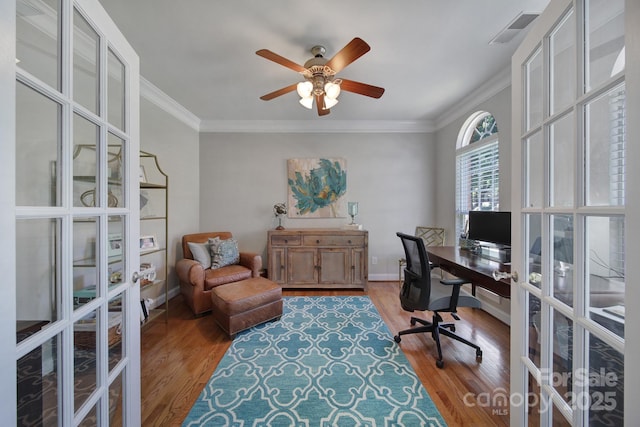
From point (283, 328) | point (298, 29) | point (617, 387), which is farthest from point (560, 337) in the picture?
point (298, 29)

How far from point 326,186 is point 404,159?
1.35 metres

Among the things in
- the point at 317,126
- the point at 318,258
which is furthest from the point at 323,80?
the point at 318,258

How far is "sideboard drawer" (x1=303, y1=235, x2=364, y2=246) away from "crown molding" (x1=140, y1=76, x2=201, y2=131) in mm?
2407

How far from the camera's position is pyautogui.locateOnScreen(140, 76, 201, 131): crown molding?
100 inches

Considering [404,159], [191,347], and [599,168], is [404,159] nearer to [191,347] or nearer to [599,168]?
[599,168]

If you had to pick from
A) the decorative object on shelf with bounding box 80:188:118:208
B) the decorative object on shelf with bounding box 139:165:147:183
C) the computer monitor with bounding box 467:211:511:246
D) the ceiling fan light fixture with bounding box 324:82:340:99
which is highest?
the ceiling fan light fixture with bounding box 324:82:340:99

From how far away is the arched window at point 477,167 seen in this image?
8.70ft

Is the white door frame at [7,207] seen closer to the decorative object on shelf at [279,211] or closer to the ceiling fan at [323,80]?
the ceiling fan at [323,80]

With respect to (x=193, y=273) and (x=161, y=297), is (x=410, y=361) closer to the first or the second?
(x=193, y=273)

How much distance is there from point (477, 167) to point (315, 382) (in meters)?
3.01

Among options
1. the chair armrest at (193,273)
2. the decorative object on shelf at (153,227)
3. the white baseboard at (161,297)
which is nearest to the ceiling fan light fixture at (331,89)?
the decorative object on shelf at (153,227)

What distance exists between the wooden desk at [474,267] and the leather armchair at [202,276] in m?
2.13

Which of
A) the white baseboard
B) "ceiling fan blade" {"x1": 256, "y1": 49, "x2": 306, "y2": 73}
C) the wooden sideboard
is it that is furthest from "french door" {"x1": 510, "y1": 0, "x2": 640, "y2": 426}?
the white baseboard

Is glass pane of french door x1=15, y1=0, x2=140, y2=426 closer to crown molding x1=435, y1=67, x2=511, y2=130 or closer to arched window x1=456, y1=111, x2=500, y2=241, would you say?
crown molding x1=435, y1=67, x2=511, y2=130
